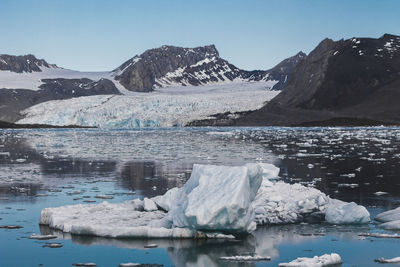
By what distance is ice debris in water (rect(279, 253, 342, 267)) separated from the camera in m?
9.21

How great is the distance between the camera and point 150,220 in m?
12.8

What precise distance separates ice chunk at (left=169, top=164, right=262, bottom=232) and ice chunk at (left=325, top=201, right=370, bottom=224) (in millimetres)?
2209

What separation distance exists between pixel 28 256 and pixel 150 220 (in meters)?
3.42

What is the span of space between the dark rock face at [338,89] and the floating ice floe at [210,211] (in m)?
131

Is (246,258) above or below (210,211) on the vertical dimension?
below

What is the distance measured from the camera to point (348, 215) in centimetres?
1273

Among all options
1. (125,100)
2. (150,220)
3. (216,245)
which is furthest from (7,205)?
(125,100)

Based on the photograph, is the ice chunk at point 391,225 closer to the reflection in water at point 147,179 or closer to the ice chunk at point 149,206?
the ice chunk at point 149,206

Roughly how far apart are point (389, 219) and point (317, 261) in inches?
166

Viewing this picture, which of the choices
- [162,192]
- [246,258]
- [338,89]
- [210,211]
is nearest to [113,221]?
Answer: [210,211]

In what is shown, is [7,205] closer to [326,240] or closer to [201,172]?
[201,172]

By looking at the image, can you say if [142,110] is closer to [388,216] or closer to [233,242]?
[388,216]

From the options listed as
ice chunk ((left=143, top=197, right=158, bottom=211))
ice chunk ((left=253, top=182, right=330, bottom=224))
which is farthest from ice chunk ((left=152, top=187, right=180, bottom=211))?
ice chunk ((left=253, top=182, right=330, bottom=224))

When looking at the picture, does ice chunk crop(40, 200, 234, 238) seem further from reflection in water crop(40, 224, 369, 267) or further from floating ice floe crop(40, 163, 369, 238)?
reflection in water crop(40, 224, 369, 267)
